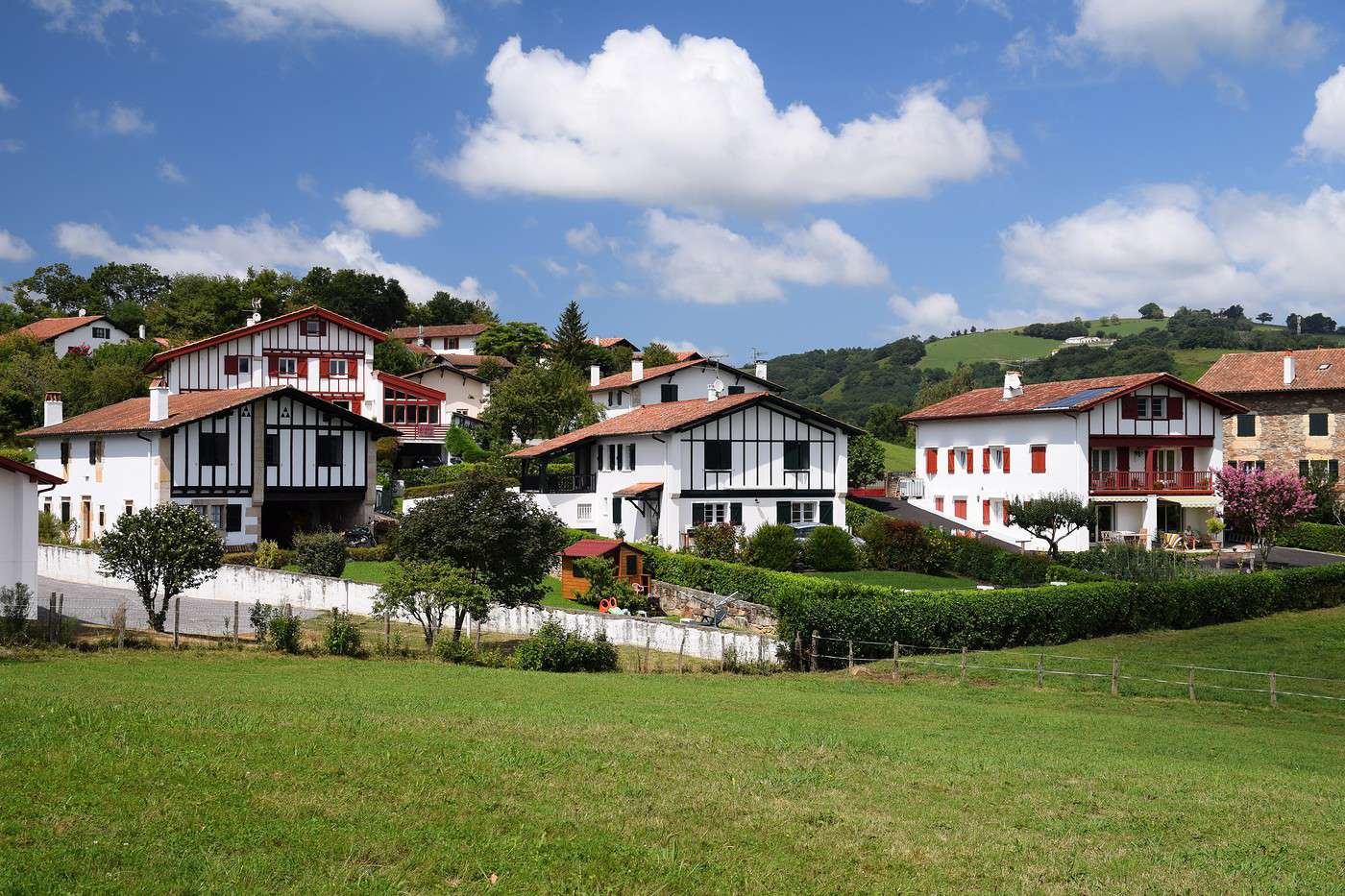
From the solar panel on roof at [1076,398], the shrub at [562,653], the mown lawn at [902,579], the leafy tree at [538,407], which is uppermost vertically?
the leafy tree at [538,407]

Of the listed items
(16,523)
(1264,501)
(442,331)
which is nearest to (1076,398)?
(1264,501)

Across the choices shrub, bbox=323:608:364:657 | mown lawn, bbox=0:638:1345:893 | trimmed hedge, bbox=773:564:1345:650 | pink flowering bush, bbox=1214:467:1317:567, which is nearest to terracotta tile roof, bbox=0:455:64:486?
shrub, bbox=323:608:364:657

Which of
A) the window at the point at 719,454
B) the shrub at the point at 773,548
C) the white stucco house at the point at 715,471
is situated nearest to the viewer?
the shrub at the point at 773,548

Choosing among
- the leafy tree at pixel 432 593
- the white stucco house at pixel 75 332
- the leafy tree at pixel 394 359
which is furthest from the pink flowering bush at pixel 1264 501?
the white stucco house at pixel 75 332

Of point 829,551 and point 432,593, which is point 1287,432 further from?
point 432,593

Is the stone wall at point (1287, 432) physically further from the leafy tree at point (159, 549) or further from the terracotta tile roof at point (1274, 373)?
the leafy tree at point (159, 549)

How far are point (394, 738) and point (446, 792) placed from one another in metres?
2.25

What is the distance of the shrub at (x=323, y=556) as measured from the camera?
1475 inches

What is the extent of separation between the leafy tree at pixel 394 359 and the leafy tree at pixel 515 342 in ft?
34.0

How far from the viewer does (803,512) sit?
4769 cm

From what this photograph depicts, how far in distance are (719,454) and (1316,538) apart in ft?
83.9

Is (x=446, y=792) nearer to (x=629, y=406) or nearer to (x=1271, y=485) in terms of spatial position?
(x=1271, y=485)

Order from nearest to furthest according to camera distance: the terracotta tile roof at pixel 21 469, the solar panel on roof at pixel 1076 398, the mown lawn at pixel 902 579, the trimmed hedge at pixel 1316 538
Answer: the terracotta tile roof at pixel 21 469 → the mown lawn at pixel 902 579 → the trimmed hedge at pixel 1316 538 → the solar panel on roof at pixel 1076 398

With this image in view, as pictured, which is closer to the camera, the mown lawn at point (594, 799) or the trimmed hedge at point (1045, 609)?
the mown lawn at point (594, 799)
